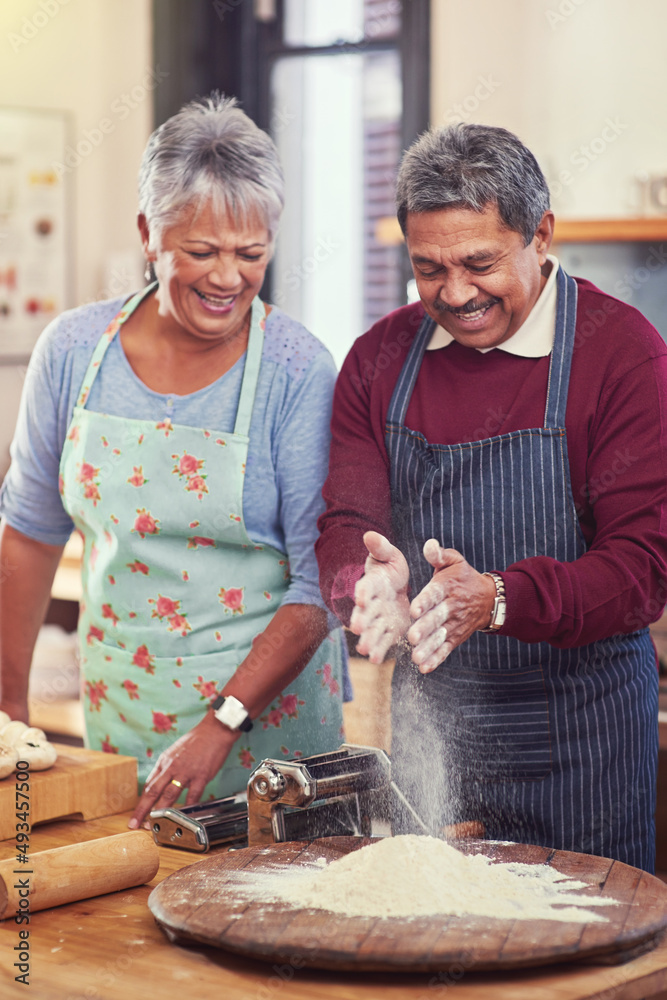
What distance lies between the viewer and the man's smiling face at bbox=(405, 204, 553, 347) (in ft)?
5.00

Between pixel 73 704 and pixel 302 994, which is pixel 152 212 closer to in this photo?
pixel 302 994

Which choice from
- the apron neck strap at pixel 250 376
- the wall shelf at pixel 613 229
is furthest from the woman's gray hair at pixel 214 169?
the wall shelf at pixel 613 229

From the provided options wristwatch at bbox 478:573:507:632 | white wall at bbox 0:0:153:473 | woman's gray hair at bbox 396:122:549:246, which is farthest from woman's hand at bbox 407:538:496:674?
white wall at bbox 0:0:153:473

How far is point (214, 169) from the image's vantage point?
5.51 ft

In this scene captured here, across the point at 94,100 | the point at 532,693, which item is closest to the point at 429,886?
the point at 532,693

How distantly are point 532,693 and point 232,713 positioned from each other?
425 mm

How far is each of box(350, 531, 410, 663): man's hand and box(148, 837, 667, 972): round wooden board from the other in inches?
12.8

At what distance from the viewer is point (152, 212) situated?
5.72 feet

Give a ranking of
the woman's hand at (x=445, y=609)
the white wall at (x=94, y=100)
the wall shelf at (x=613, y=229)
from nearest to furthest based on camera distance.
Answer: the woman's hand at (x=445, y=609), the wall shelf at (x=613, y=229), the white wall at (x=94, y=100)

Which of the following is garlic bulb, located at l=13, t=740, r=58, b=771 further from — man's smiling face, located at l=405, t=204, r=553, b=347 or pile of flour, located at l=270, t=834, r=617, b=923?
man's smiling face, located at l=405, t=204, r=553, b=347

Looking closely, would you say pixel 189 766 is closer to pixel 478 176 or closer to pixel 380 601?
pixel 380 601

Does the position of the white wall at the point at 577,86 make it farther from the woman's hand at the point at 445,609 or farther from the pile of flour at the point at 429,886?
the pile of flour at the point at 429,886

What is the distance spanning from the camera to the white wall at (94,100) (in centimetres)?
420

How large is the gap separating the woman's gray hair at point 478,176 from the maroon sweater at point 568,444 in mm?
193
